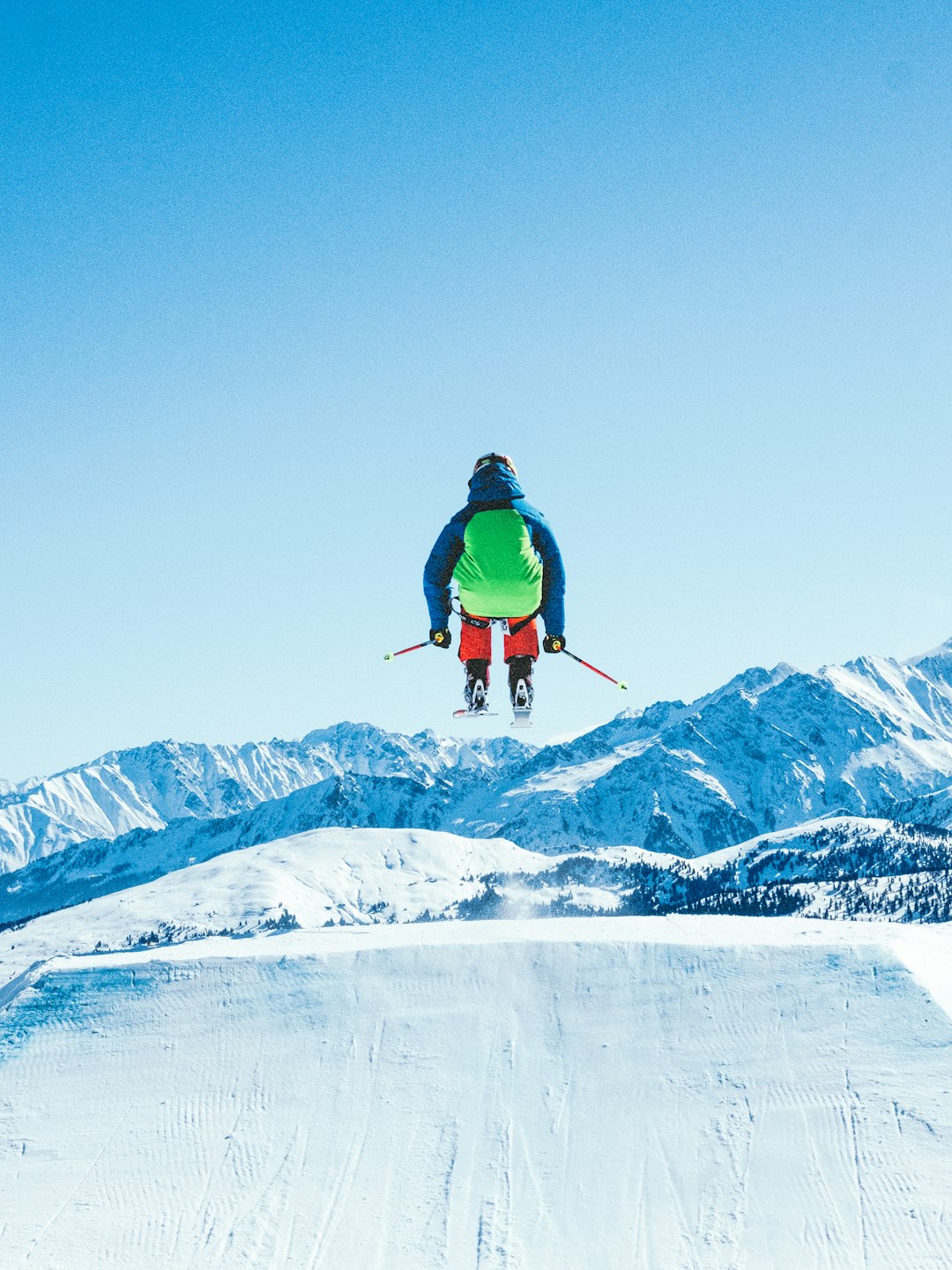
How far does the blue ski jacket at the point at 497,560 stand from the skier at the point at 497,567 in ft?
0.04

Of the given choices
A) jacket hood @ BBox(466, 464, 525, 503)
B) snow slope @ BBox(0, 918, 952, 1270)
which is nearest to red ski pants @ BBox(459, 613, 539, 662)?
jacket hood @ BBox(466, 464, 525, 503)

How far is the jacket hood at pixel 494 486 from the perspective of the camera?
53.3 ft

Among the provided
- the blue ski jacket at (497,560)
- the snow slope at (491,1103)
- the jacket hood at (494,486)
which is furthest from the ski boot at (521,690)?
the snow slope at (491,1103)

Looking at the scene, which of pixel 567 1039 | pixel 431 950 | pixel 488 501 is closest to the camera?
pixel 488 501

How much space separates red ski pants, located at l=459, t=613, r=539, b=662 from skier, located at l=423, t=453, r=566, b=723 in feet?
0.77

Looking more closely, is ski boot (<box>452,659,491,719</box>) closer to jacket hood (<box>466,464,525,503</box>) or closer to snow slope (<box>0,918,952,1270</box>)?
jacket hood (<box>466,464,525,503</box>)

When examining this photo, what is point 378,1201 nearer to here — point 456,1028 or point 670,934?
point 456,1028

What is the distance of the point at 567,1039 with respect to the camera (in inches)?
2849

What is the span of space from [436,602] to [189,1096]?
64.0 metres

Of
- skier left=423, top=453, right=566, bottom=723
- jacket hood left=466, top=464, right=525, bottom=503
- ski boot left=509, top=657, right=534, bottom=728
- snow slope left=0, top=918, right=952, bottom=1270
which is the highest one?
jacket hood left=466, top=464, right=525, bottom=503

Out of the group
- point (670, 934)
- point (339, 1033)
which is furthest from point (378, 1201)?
point (670, 934)

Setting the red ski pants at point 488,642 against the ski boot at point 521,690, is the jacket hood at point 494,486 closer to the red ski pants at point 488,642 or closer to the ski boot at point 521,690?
the red ski pants at point 488,642

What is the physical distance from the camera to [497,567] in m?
16.4

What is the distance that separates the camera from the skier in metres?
16.3
